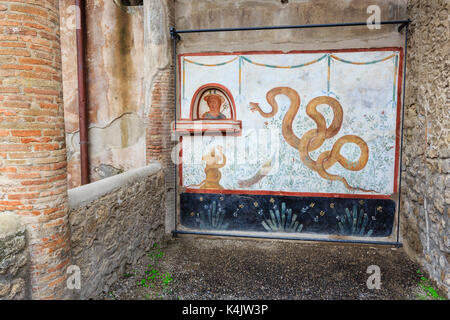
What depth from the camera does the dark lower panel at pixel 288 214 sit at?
4.48 m

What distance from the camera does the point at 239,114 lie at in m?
4.72

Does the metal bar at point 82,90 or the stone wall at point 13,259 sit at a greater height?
the metal bar at point 82,90

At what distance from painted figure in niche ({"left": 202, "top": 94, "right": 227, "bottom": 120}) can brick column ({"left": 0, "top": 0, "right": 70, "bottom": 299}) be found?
9.24 ft

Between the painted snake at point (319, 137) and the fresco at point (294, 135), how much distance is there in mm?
15

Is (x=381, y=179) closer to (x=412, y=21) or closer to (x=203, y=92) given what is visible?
(x=412, y=21)

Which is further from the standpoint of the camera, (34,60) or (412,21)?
(412,21)

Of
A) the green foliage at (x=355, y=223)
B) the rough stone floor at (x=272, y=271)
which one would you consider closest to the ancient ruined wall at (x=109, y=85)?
the rough stone floor at (x=272, y=271)

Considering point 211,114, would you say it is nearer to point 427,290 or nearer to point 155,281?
point 155,281

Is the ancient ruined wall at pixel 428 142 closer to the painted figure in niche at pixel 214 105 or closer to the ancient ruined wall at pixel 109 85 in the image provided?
the painted figure in niche at pixel 214 105

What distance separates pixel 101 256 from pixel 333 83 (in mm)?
3993

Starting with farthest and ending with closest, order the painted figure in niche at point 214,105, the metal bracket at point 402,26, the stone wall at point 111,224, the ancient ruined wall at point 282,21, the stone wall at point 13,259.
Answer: the painted figure in niche at point 214,105 < the ancient ruined wall at point 282,21 < the metal bracket at point 402,26 < the stone wall at point 111,224 < the stone wall at point 13,259

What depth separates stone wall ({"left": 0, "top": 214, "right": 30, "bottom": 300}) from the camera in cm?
193

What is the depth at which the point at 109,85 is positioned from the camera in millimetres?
5199

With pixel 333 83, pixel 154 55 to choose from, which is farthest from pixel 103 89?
pixel 333 83
